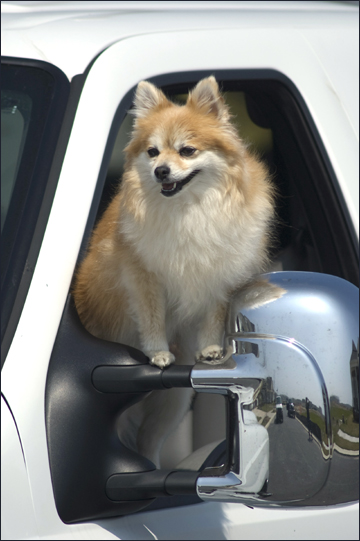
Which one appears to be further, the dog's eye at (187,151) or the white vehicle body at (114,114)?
the dog's eye at (187,151)

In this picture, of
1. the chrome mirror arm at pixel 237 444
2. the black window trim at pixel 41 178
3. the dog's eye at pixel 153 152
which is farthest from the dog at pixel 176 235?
the chrome mirror arm at pixel 237 444

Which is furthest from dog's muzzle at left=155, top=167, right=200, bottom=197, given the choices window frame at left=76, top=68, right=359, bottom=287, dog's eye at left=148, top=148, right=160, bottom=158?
window frame at left=76, top=68, right=359, bottom=287

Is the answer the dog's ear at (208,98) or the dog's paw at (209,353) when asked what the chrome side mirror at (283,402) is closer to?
the dog's paw at (209,353)

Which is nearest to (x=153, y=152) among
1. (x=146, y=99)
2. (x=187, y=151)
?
(x=187, y=151)

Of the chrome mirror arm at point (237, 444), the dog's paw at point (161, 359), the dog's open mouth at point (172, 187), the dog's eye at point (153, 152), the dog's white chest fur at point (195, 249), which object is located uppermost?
the dog's eye at point (153, 152)

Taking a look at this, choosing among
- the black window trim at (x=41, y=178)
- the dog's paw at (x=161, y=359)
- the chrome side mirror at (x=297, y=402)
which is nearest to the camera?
the chrome side mirror at (x=297, y=402)

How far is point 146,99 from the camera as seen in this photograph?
147cm

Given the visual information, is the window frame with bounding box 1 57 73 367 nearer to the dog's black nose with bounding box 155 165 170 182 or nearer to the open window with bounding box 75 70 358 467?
the open window with bounding box 75 70 358 467

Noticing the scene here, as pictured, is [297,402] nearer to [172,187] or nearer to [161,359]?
[161,359]

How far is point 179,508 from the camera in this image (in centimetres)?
132

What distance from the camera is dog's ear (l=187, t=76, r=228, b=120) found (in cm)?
147

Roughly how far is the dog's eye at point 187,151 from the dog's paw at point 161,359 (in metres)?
0.56

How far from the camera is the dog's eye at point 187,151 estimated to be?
1.65 metres

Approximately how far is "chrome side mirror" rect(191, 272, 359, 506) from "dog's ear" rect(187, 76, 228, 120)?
0.65m
